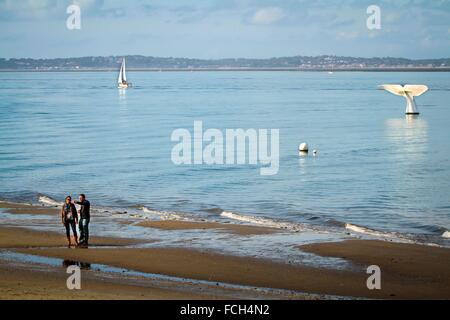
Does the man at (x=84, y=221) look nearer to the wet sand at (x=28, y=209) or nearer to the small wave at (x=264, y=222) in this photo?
the wet sand at (x=28, y=209)

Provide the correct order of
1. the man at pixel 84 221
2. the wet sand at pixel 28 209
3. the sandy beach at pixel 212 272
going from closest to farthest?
1. the sandy beach at pixel 212 272
2. the man at pixel 84 221
3. the wet sand at pixel 28 209

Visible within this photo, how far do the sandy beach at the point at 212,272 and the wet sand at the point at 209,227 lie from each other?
3014 millimetres

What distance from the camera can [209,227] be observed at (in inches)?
1184

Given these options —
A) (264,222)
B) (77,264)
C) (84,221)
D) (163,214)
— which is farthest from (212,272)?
(163,214)

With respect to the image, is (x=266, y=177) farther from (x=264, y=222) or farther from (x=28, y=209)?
(x=28, y=209)

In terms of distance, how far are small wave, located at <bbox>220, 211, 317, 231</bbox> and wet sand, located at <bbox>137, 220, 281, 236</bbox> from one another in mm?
942

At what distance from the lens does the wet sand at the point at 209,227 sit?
1140 inches

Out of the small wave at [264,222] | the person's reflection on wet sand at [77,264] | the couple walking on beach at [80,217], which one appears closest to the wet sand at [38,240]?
the couple walking on beach at [80,217]

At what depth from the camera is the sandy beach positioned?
62.4 ft

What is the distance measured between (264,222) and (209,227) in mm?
2692

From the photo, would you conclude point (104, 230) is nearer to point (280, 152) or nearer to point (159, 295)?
point (159, 295)

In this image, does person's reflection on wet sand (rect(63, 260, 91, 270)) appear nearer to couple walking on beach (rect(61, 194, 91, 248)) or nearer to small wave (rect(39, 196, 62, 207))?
couple walking on beach (rect(61, 194, 91, 248))

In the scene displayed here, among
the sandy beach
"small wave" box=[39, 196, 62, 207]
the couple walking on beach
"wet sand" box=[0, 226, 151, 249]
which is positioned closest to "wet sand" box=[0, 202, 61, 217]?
"small wave" box=[39, 196, 62, 207]

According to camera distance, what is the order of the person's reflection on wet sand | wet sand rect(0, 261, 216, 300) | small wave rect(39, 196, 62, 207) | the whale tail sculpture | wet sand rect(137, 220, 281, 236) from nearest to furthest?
wet sand rect(0, 261, 216, 300)
the person's reflection on wet sand
wet sand rect(137, 220, 281, 236)
small wave rect(39, 196, 62, 207)
the whale tail sculpture
